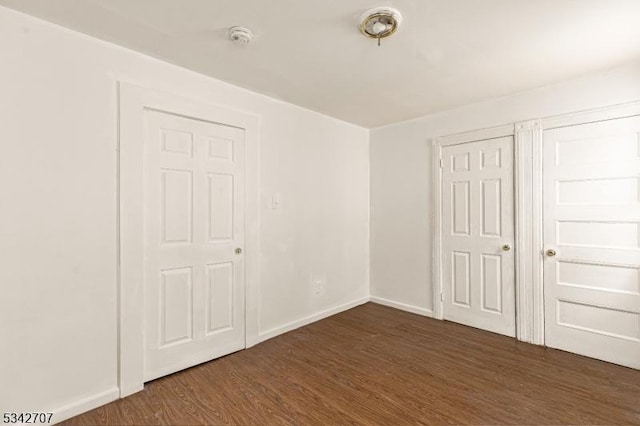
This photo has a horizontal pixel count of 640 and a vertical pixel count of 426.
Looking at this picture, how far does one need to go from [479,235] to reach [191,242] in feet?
9.54

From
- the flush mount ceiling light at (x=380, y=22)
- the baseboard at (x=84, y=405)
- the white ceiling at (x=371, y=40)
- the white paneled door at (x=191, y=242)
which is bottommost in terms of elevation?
the baseboard at (x=84, y=405)

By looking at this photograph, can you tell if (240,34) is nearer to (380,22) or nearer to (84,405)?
(380,22)

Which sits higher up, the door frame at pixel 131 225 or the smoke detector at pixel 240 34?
the smoke detector at pixel 240 34

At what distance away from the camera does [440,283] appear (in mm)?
3604

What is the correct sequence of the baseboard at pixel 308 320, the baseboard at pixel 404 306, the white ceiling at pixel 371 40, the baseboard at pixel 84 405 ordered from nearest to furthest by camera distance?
the white ceiling at pixel 371 40 → the baseboard at pixel 84 405 → the baseboard at pixel 308 320 → the baseboard at pixel 404 306

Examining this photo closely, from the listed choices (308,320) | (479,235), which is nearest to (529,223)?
(479,235)

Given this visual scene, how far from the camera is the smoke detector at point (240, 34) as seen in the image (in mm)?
1930

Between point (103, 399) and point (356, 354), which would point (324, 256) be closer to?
point (356, 354)

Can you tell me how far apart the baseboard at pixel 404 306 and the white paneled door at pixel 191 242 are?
2037 mm

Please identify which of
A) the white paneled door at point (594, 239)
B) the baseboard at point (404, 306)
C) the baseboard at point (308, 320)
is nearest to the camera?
the white paneled door at point (594, 239)

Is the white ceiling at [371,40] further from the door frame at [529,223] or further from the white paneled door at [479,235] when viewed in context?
the white paneled door at [479,235]

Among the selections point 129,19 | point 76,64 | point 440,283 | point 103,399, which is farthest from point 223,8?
point 440,283

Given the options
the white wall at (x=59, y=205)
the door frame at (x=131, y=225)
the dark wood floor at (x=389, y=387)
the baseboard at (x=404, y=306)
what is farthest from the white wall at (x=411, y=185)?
the door frame at (x=131, y=225)

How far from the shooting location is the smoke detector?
1930 millimetres
